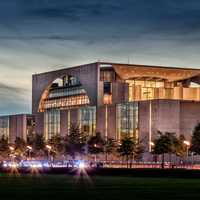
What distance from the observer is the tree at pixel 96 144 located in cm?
16188

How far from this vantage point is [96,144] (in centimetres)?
16288

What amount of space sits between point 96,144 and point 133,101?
16347 mm

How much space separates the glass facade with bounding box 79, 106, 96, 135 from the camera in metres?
183

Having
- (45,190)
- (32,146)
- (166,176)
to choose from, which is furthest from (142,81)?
(45,190)

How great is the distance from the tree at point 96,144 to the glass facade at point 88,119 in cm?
1633

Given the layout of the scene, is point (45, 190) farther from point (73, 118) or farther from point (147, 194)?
point (73, 118)

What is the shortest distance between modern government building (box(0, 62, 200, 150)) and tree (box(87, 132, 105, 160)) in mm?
8977

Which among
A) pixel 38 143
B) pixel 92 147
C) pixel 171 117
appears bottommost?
pixel 92 147

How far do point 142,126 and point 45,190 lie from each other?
11352cm

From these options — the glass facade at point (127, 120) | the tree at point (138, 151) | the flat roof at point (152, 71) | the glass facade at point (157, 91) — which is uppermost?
the flat roof at point (152, 71)

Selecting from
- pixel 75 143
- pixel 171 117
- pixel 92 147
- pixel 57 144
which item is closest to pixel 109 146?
pixel 92 147

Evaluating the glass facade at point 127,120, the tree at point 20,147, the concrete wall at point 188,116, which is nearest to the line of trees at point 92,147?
the glass facade at point 127,120

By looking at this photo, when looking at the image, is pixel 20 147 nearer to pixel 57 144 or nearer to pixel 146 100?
pixel 57 144

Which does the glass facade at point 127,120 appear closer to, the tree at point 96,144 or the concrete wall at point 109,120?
the concrete wall at point 109,120
